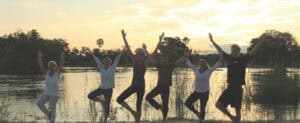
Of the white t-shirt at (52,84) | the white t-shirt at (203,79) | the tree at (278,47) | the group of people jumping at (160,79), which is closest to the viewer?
the group of people jumping at (160,79)

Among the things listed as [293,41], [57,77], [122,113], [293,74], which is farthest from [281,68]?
[293,41]

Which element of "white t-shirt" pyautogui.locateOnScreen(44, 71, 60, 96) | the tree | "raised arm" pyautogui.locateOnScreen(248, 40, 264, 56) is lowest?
"white t-shirt" pyautogui.locateOnScreen(44, 71, 60, 96)

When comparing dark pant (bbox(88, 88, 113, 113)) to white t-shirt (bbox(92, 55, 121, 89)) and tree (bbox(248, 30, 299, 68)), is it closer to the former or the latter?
white t-shirt (bbox(92, 55, 121, 89))

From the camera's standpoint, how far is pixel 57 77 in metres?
13.2

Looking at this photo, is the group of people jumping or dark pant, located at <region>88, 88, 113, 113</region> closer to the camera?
the group of people jumping

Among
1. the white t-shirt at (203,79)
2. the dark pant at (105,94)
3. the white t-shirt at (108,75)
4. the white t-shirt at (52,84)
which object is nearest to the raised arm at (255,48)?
the white t-shirt at (203,79)

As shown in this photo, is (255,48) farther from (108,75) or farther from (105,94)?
(105,94)

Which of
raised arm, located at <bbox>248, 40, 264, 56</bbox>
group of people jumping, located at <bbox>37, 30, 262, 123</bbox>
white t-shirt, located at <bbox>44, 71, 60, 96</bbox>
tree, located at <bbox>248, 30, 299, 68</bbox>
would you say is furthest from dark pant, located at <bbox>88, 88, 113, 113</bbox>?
tree, located at <bbox>248, 30, 299, 68</bbox>

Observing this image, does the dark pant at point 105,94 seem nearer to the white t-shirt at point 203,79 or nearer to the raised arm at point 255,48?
the white t-shirt at point 203,79

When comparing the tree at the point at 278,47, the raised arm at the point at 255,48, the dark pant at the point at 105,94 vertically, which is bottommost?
the dark pant at the point at 105,94

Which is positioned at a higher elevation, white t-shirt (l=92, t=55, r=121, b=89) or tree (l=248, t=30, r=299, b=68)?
tree (l=248, t=30, r=299, b=68)

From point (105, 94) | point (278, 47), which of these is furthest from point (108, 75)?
point (278, 47)

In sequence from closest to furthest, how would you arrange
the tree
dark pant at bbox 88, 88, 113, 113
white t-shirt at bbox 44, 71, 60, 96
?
white t-shirt at bbox 44, 71, 60, 96 → dark pant at bbox 88, 88, 113, 113 → the tree

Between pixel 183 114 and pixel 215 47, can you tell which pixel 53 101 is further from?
pixel 183 114
